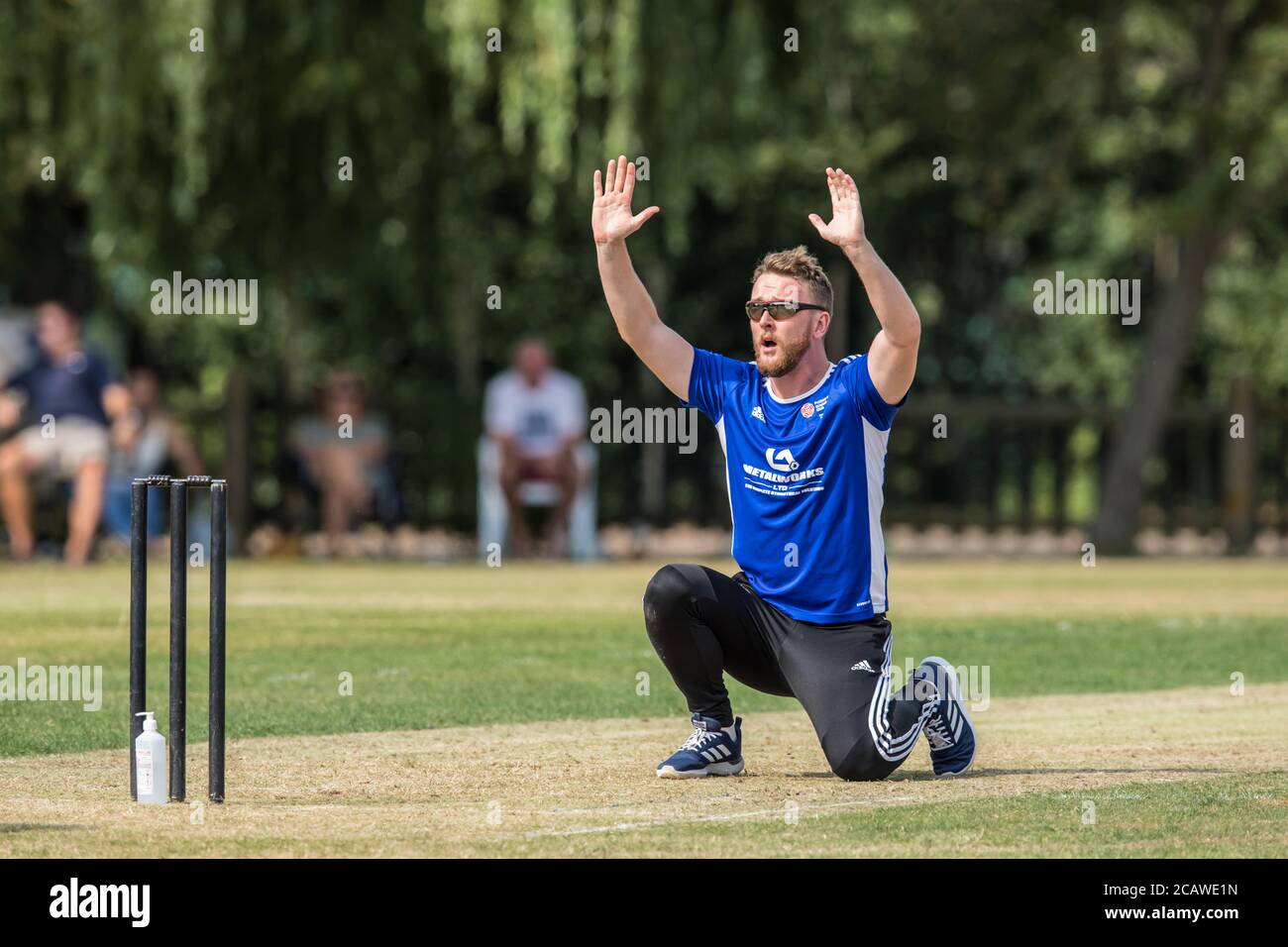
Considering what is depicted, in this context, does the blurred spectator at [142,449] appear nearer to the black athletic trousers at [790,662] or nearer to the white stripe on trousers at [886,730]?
the black athletic trousers at [790,662]

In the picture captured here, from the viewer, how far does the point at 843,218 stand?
27.3 feet

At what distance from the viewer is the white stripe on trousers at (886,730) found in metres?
8.74

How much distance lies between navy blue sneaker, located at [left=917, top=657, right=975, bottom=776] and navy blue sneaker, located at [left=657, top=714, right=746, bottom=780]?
0.75 meters

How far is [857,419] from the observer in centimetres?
899

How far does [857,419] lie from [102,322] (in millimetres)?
23405

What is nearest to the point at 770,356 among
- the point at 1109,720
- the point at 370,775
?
the point at 370,775

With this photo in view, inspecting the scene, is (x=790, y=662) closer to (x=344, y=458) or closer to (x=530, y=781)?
(x=530, y=781)

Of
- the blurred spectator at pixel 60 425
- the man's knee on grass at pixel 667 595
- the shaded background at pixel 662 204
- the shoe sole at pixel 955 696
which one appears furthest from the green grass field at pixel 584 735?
the shaded background at pixel 662 204

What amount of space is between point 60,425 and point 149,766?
16.0 meters

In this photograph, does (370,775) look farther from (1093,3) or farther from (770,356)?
(1093,3)

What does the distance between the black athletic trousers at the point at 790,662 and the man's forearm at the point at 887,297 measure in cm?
121

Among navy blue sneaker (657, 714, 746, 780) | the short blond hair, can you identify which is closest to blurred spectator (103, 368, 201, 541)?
navy blue sneaker (657, 714, 746, 780)

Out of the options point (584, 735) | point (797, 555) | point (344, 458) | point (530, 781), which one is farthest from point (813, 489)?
point (344, 458)
